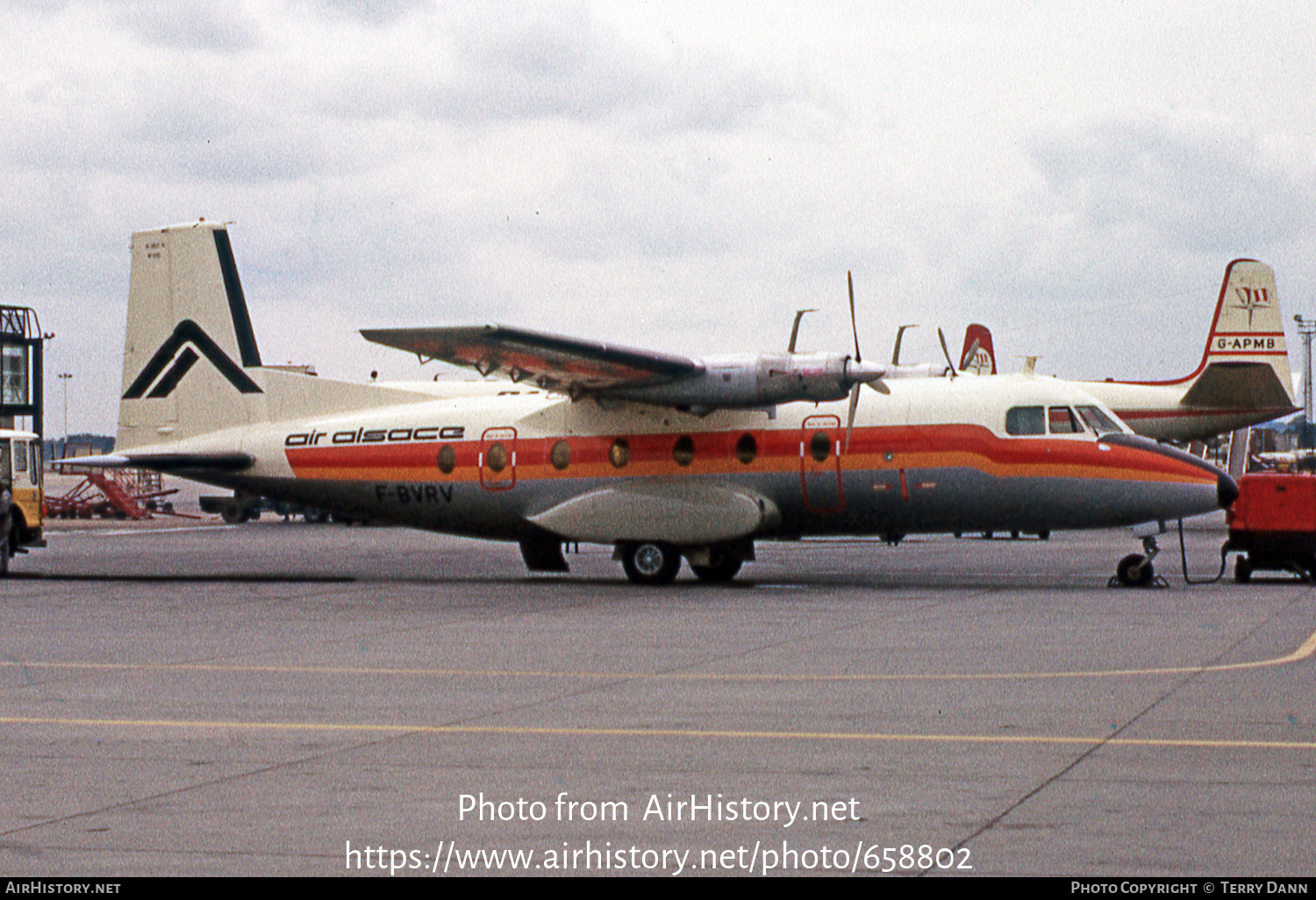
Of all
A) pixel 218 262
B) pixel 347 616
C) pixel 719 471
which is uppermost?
pixel 218 262

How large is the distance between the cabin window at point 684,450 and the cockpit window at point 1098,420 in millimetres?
6473

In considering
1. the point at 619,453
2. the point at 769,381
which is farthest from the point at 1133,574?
the point at 619,453

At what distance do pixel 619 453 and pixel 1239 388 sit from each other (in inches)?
812

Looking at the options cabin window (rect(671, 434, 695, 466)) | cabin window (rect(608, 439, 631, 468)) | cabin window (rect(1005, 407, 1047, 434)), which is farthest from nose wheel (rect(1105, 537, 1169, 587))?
cabin window (rect(608, 439, 631, 468))

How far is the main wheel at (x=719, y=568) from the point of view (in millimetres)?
25750

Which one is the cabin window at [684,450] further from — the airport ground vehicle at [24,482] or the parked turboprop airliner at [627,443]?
the airport ground vehicle at [24,482]

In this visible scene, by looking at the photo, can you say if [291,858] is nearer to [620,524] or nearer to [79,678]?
[79,678]

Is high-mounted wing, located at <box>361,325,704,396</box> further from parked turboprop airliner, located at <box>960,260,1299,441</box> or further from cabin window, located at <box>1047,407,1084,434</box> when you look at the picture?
parked turboprop airliner, located at <box>960,260,1299,441</box>

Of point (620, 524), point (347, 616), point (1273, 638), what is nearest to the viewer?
point (1273, 638)

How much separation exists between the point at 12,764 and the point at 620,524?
17.0 meters

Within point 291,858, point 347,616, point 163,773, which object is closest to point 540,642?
point 347,616

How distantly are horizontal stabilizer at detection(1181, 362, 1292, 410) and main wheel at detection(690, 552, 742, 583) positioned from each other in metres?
18.5

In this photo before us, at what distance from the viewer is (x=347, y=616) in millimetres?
19141

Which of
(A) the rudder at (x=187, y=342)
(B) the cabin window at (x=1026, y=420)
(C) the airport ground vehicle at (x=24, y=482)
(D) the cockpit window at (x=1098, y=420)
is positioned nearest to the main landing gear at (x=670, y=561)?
(B) the cabin window at (x=1026, y=420)
